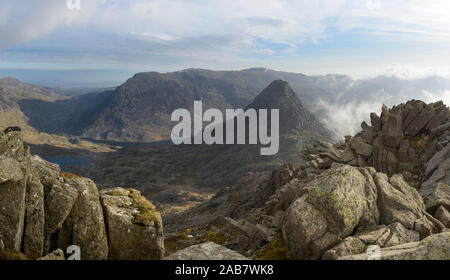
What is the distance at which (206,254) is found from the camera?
44.5 feet

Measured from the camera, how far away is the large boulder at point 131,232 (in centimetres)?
1753

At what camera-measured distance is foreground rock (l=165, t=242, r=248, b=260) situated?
13.1 m

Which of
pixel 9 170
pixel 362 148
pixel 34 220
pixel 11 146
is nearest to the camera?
pixel 9 170

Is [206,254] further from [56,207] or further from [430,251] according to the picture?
[430,251]

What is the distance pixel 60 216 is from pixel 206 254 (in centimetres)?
905

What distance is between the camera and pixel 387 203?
64.7ft

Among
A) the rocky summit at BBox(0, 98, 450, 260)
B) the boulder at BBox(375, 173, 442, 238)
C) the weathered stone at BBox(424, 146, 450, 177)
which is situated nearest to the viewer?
the rocky summit at BBox(0, 98, 450, 260)

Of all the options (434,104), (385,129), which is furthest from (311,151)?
(434,104)

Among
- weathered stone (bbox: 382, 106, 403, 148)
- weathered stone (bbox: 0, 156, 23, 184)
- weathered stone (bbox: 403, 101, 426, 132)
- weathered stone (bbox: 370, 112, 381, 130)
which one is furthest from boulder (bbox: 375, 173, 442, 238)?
weathered stone (bbox: 403, 101, 426, 132)

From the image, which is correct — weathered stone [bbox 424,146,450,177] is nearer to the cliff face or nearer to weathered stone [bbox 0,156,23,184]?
the cliff face

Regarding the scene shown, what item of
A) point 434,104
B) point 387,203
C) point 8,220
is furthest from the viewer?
point 434,104

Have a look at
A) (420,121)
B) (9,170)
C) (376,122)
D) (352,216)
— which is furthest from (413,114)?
(9,170)

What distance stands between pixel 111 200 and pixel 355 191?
1697cm
